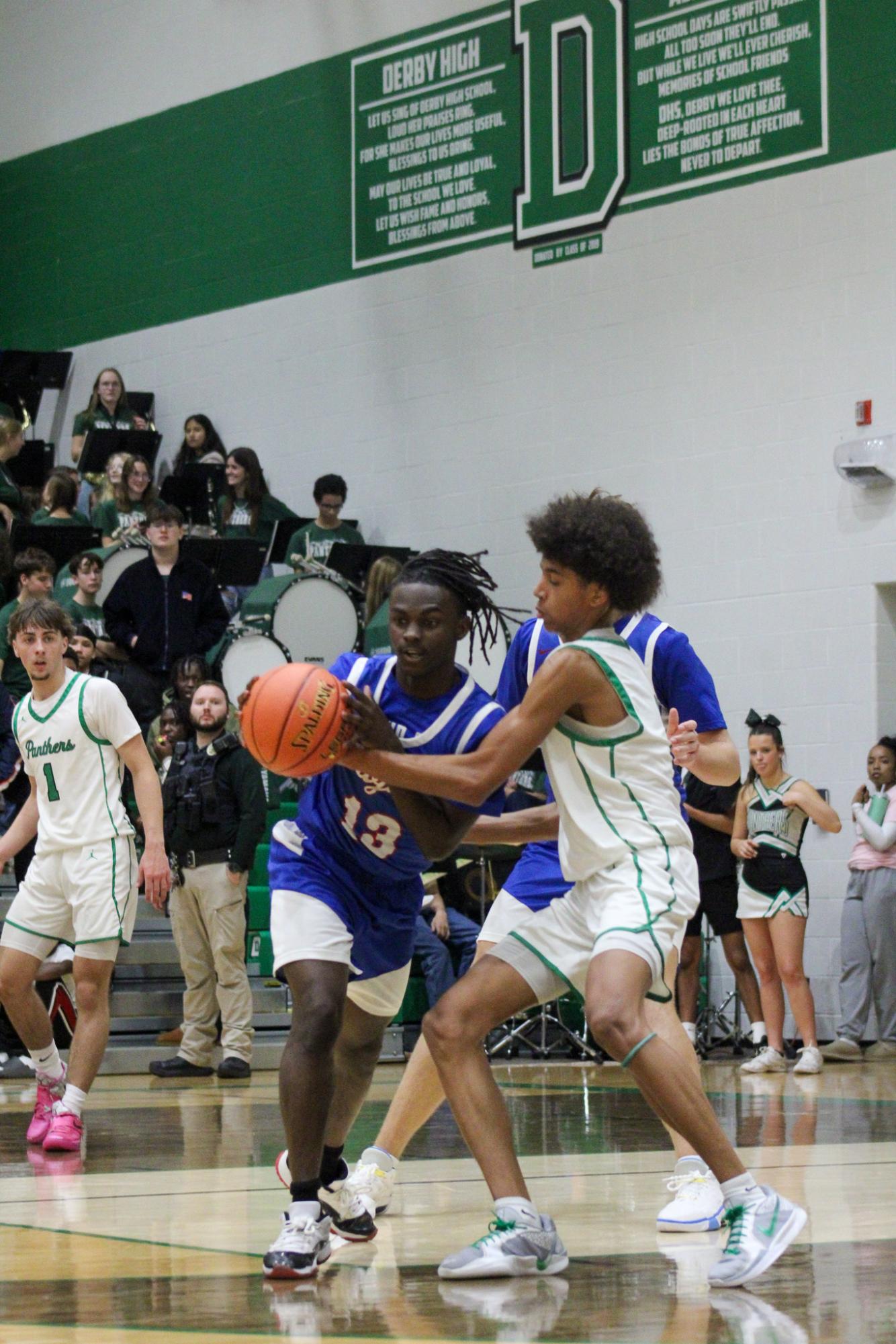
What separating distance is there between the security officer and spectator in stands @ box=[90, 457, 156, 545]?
4.33 meters

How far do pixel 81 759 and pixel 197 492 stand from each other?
815 centimetres

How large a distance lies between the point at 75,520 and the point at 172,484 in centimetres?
159

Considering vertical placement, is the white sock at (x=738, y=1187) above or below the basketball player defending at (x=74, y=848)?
below

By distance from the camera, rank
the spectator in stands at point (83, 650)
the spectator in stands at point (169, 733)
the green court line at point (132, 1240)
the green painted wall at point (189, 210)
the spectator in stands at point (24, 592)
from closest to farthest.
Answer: the green court line at point (132, 1240), the spectator in stands at point (169, 733), the spectator in stands at point (24, 592), the spectator in stands at point (83, 650), the green painted wall at point (189, 210)

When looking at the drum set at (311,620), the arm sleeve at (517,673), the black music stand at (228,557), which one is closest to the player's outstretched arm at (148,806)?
the arm sleeve at (517,673)

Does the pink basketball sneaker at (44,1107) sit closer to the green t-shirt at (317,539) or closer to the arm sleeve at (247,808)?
the arm sleeve at (247,808)

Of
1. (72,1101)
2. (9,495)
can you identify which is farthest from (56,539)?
(72,1101)

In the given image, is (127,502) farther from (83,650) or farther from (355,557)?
(83,650)

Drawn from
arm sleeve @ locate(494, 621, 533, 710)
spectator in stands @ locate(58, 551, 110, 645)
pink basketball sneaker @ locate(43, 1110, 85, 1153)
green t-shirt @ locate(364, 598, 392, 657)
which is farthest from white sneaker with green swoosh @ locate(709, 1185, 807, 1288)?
spectator in stands @ locate(58, 551, 110, 645)

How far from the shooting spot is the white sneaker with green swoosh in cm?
368

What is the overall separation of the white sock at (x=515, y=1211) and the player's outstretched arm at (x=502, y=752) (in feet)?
2.60

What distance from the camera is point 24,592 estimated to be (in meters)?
10.5

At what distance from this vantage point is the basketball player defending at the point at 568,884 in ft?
14.9

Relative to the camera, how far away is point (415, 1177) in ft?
18.0
